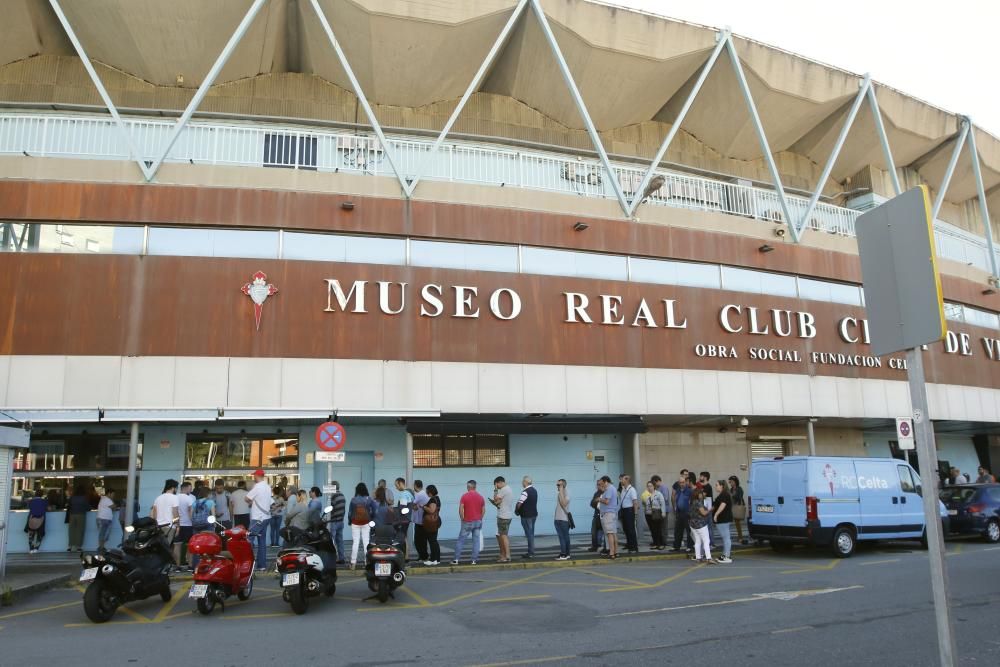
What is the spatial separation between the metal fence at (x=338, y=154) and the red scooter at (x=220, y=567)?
10.5 metres

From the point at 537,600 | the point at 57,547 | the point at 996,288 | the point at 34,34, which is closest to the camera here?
the point at 537,600

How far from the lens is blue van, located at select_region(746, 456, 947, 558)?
1455 cm

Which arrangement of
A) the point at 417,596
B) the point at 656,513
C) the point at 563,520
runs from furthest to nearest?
the point at 656,513 → the point at 563,520 → the point at 417,596

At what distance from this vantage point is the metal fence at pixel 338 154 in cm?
1752

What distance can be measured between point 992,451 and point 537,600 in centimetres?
2788

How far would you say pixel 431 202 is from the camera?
18328 mm

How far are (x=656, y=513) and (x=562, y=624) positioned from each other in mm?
7922

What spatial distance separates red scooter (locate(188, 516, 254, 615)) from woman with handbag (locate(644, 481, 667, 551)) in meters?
8.90

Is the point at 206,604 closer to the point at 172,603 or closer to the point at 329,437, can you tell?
the point at 172,603

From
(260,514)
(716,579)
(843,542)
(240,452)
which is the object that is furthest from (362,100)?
(843,542)

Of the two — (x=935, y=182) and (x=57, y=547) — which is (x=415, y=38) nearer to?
(x=57, y=547)

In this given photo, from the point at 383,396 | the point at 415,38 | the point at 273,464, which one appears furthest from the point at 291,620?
the point at 415,38

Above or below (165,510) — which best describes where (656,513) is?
below

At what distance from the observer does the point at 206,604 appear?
9.48 m
